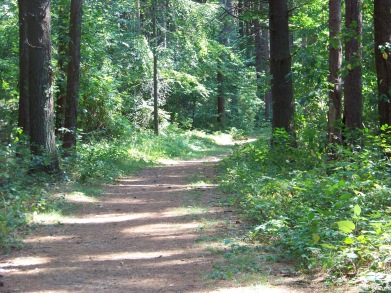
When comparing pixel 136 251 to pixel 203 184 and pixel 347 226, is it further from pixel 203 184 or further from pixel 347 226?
pixel 203 184

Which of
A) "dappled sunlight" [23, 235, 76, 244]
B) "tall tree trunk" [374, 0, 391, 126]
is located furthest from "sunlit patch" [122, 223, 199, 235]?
"tall tree trunk" [374, 0, 391, 126]

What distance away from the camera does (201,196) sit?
11.3 meters

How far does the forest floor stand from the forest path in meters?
0.01

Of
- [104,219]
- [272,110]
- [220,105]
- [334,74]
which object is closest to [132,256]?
[104,219]

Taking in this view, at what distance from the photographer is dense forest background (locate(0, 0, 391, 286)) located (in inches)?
262

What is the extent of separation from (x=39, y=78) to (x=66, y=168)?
260cm

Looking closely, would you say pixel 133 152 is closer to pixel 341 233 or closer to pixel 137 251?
pixel 137 251

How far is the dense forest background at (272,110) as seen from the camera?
21.9 feet

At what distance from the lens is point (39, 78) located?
11891mm

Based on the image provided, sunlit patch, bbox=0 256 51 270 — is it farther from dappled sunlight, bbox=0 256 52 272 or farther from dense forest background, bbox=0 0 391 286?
dense forest background, bbox=0 0 391 286

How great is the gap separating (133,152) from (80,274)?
13592 mm

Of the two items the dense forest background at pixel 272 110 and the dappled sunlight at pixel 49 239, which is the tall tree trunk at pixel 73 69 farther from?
the dappled sunlight at pixel 49 239

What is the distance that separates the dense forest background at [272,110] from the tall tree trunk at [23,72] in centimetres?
4

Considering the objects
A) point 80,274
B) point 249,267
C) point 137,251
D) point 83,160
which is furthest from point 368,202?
point 83,160
